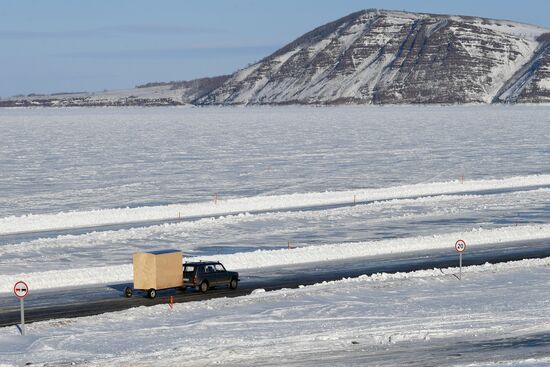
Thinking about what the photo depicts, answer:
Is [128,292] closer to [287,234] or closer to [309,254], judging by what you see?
[309,254]

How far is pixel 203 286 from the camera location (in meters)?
34.7

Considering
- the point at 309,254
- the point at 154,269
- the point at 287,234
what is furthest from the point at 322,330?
the point at 287,234

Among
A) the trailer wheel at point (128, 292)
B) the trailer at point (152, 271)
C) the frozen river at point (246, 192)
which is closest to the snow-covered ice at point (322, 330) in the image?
the trailer at point (152, 271)

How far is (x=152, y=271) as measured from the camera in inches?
1304

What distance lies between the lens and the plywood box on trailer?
33125mm

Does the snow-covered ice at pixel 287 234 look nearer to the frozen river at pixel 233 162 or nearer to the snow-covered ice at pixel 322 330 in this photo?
the snow-covered ice at pixel 322 330

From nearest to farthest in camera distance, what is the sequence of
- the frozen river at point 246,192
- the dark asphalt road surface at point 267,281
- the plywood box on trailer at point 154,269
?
1. the dark asphalt road surface at point 267,281
2. the plywood box on trailer at point 154,269
3. the frozen river at point 246,192

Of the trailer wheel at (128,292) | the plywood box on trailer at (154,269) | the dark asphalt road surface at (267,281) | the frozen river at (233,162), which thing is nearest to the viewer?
the dark asphalt road surface at (267,281)

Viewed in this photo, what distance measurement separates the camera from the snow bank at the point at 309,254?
37031 millimetres

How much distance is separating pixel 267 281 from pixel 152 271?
17.9 feet

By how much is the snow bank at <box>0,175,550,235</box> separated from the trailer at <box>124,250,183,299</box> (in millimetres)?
19686

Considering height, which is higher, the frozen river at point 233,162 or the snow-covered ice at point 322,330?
the frozen river at point 233,162

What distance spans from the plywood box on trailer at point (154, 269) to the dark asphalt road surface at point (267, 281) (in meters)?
0.50

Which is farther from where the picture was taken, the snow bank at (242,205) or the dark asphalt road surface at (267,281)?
the snow bank at (242,205)
